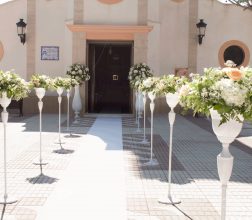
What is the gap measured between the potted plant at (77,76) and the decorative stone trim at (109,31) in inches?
60.2

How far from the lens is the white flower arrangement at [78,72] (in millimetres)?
16758

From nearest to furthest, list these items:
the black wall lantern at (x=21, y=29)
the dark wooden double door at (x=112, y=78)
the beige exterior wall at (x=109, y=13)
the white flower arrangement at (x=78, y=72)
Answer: the white flower arrangement at (x=78, y=72), the beige exterior wall at (x=109, y=13), the black wall lantern at (x=21, y=29), the dark wooden double door at (x=112, y=78)

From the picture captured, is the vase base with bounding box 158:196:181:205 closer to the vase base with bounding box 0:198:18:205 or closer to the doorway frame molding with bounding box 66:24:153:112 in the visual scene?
the vase base with bounding box 0:198:18:205

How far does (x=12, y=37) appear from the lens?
19125 mm

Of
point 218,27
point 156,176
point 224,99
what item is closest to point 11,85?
point 156,176

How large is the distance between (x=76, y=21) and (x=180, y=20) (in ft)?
A: 15.1

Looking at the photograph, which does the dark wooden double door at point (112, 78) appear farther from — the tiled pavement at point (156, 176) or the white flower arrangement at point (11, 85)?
the white flower arrangement at point (11, 85)

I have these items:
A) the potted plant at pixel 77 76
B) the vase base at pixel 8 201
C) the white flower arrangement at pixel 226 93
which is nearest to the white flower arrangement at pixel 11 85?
the vase base at pixel 8 201

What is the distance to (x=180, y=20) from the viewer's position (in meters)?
19.1

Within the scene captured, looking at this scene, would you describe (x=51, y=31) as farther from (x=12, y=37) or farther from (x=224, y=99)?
(x=224, y=99)

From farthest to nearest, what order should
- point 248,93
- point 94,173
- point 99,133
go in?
1. point 99,133
2. point 94,173
3. point 248,93


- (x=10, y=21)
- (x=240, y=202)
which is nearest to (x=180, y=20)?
(x=10, y=21)

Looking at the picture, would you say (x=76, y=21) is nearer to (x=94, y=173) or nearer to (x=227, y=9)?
(x=227, y=9)

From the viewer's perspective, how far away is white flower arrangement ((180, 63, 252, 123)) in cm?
370
